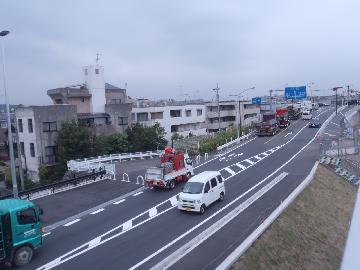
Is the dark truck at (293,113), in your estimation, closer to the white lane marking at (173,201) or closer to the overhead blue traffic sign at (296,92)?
the overhead blue traffic sign at (296,92)

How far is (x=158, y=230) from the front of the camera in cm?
1652

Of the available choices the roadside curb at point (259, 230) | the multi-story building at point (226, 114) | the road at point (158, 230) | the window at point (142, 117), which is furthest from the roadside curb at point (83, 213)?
the multi-story building at point (226, 114)

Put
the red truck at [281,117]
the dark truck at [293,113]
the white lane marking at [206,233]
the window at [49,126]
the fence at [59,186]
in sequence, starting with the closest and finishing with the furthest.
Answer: the white lane marking at [206,233], the fence at [59,186], the window at [49,126], the red truck at [281,117], the dark truck at [293,113]

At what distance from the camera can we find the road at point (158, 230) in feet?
43.9

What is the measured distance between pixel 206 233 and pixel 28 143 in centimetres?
3101

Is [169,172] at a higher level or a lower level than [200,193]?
higher

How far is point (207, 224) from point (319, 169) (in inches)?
646

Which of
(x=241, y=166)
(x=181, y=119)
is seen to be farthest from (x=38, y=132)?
(x=181, y=119)

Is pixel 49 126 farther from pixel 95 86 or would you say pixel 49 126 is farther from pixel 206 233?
pixel 206 233

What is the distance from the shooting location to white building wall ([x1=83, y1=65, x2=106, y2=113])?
50.0 m

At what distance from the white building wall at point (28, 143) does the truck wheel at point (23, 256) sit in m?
27.0

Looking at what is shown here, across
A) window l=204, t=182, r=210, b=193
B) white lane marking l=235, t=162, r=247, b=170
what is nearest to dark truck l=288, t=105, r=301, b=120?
white lane marking l=235, t=162, r=247, b=170

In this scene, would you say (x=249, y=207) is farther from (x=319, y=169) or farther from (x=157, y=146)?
(x=157, y=146)

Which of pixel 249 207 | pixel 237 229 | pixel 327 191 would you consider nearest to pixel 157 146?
pixel 327 191
